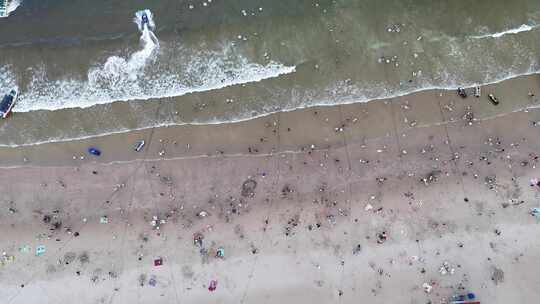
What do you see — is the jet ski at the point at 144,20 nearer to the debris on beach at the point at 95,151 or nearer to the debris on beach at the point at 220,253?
the debris on beach at the point at 95,151

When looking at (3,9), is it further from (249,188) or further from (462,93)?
(462,93)

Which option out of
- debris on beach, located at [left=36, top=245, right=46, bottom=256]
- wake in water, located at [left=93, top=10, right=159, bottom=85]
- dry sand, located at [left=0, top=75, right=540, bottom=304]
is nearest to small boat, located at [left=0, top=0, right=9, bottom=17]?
wake in water, located at [left=93, top=10, right=159, bottom=85]

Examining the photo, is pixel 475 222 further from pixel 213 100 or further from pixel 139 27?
pixel 139 27

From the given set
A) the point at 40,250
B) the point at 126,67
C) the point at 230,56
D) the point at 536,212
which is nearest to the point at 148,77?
the point at 126,67

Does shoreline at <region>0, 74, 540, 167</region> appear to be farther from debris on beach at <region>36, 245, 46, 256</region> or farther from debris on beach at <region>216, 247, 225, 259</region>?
debris on beach at <region>216, 247, 225, 259</region>

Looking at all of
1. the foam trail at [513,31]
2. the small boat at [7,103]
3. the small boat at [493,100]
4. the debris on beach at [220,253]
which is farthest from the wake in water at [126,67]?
the small boat at [493,100]
